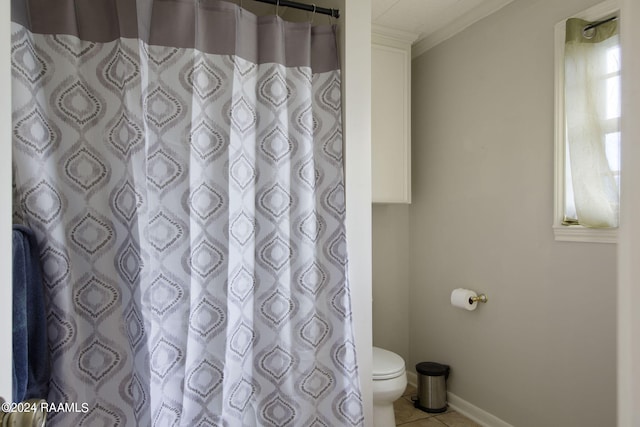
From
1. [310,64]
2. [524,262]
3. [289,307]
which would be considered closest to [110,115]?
[310,64]

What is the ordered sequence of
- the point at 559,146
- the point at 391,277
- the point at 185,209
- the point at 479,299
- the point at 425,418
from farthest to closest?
the point at 391,277 < the point at 425,418 < the point at 479,299 < the point at 559,146 < the point at 185,209

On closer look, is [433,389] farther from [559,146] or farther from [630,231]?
[630,231]

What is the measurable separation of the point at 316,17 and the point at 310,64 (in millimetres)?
373

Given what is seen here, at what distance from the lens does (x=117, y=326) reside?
144 centimetres

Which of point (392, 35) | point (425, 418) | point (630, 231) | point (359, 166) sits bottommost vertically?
point (425, 418)

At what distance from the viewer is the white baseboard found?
2396 mm

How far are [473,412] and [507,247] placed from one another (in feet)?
3.45

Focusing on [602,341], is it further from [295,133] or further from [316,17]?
[316,17]

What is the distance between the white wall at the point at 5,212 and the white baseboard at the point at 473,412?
97.2 inches

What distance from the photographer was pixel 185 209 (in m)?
1.54

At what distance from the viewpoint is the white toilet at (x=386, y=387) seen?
6.98ft

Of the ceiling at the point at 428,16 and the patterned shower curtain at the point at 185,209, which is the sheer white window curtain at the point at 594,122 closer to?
the ceiling at the point at 428,16

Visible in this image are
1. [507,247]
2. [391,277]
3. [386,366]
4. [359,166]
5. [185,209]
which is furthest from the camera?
[391,277]

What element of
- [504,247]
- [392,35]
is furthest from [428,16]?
[504,247]
